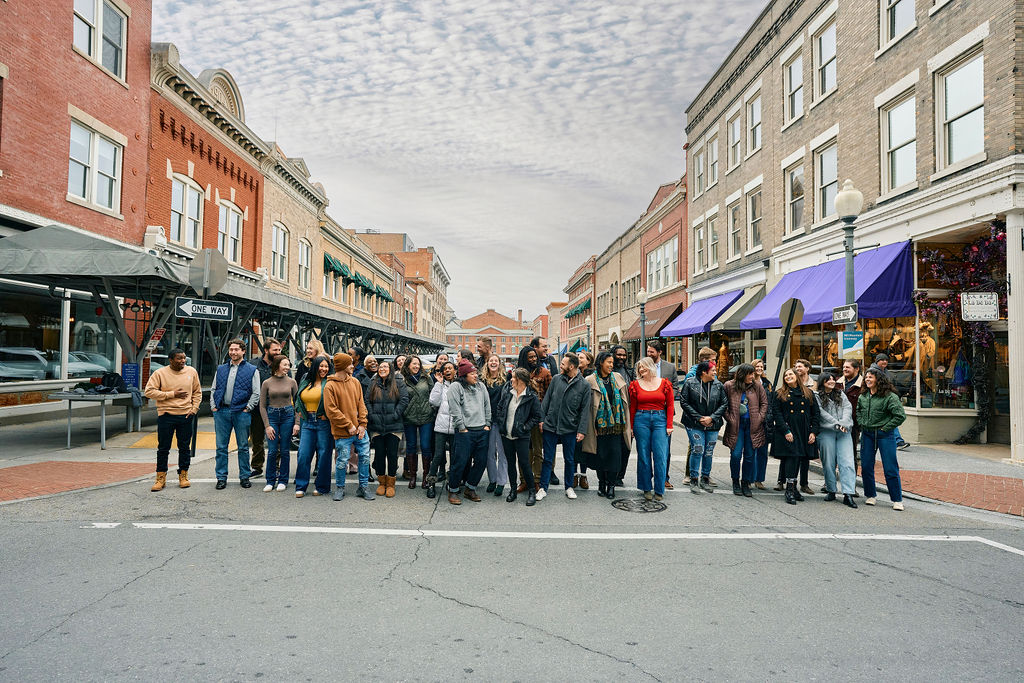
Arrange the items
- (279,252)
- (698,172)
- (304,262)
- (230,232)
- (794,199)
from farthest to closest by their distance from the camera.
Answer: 1. (304,262)
2. (279,252)
3. (698,172)
4. (230,232)
5. (794,199)

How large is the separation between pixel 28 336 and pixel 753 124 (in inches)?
835

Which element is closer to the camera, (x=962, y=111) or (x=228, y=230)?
(x=962, y=111)

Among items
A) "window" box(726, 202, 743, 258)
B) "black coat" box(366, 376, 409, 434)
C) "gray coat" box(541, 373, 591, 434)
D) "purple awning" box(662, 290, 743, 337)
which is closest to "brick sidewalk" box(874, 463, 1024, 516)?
"gray coat" box(541, 373, 591, 434)

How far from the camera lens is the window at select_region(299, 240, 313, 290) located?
→ 29172mm

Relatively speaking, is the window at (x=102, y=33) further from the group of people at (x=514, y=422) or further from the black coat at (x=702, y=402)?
the black coat at (x=702, y=402)

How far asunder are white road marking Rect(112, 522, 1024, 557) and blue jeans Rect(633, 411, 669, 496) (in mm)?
1417

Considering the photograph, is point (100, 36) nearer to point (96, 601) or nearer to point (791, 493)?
point (96, 601)

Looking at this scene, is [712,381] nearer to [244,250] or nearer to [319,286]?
[244,250]

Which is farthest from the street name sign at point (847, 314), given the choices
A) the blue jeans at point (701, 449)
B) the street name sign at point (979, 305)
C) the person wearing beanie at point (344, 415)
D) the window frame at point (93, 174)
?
the window frame at point (93, 174)

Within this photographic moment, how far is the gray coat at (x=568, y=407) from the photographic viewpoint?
7422 mm

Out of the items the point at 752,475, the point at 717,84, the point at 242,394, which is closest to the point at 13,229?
the point at 242,394

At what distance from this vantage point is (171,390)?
737 centimetres

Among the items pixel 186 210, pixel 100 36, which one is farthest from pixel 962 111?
pixel 186 210

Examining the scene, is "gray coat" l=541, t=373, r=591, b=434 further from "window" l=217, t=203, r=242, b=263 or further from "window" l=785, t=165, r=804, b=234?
"window" l=217, t=203, r=242, b=263
